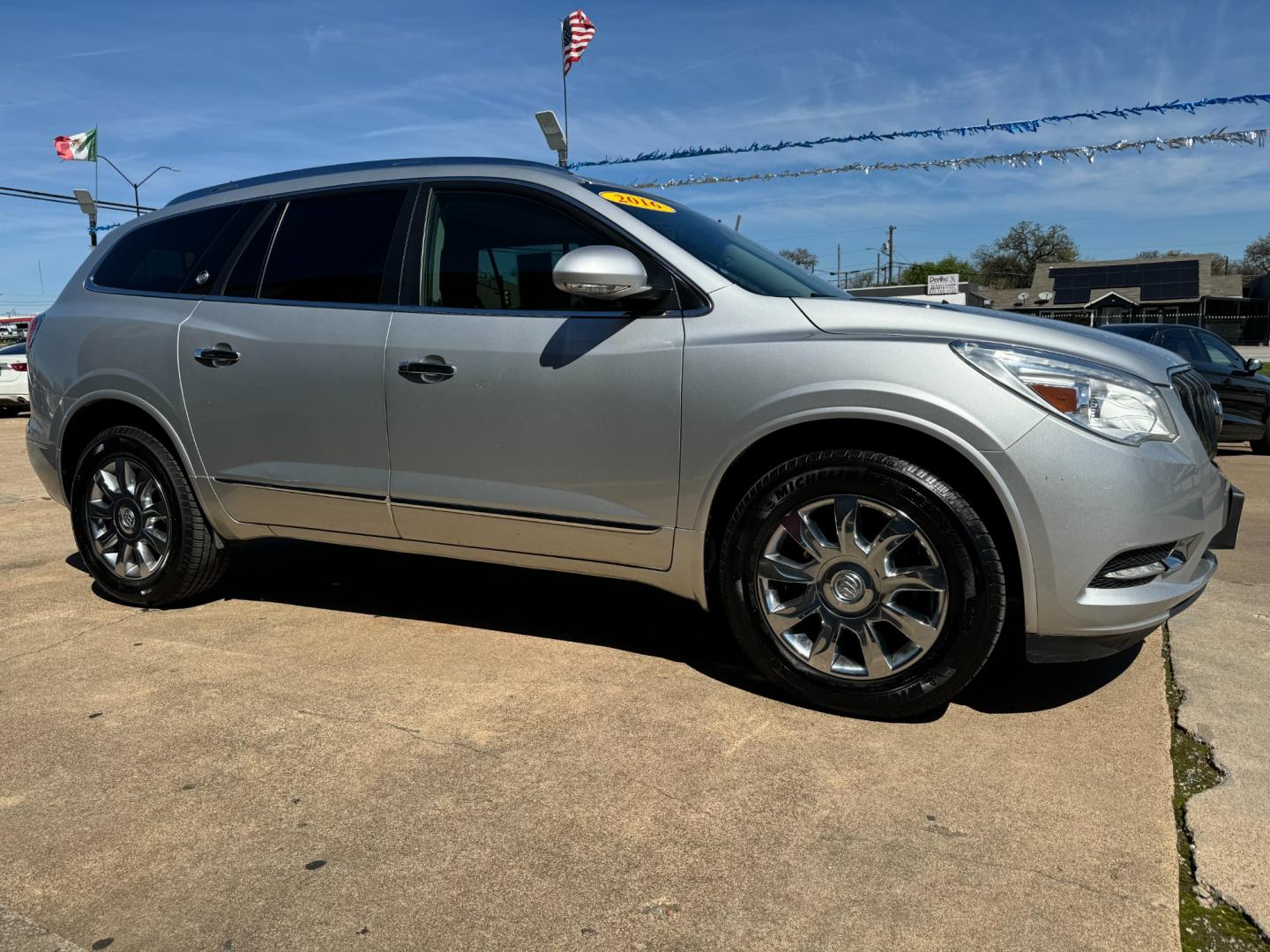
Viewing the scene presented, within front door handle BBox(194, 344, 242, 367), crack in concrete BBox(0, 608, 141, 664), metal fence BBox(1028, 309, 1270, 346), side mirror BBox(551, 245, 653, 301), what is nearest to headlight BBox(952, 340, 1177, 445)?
side mirror BBox(551, 245, 653, 301)

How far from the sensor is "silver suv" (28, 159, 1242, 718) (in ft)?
8.95

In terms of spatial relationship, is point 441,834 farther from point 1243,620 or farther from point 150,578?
point 1243,620

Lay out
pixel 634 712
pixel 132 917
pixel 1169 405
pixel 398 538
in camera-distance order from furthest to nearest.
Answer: pixel 398 538 → pixel 634 712 → pixel 1169 405 → pixel 132 917

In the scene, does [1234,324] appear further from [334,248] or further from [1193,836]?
[1193,836]

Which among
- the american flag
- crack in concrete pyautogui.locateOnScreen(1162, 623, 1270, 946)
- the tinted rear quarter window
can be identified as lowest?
crack in concrete pyautogui.locateOnScreen(1162, 623, 1270, 946)

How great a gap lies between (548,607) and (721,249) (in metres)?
1.69

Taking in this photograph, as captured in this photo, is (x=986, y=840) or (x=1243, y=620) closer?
(x=986, y=840)

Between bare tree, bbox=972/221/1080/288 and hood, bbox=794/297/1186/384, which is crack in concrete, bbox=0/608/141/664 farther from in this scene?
bare tree, bbox=972/221/1080/288

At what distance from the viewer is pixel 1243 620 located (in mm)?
3922

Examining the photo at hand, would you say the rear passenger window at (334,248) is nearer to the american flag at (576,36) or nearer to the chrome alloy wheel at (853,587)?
the chrome alloy wheel at (853,587)

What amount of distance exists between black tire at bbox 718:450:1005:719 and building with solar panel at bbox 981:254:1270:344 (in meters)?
54.0

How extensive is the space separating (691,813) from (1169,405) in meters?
1.80

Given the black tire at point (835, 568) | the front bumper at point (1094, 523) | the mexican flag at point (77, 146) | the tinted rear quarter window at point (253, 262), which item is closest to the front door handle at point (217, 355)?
the tinted rear quarter window at point (253, 262)

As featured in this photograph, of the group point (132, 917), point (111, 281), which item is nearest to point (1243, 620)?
point (132, 917)
